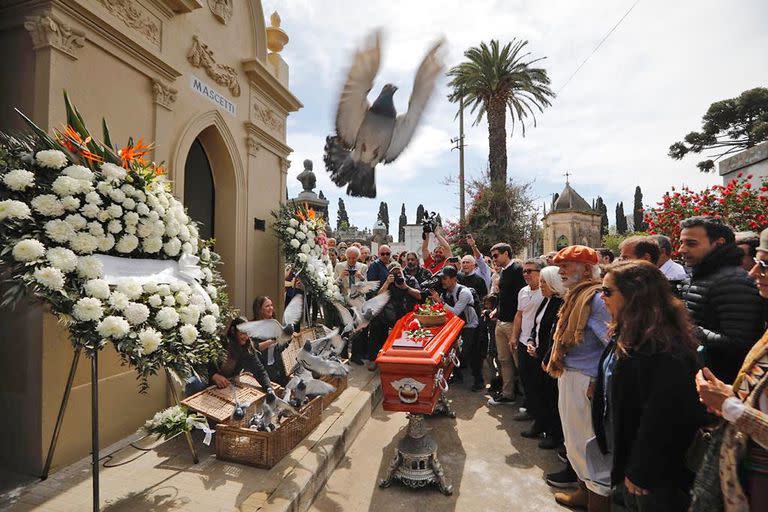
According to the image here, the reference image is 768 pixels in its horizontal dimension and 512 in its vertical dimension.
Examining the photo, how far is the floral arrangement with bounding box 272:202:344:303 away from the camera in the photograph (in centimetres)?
522

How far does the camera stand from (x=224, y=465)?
319 cm

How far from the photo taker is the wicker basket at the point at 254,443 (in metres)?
3.12

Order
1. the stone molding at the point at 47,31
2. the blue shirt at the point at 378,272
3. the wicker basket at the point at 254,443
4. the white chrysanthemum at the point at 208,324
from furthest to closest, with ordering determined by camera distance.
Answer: the blue shirt at the point at 378,272 → the wicker basket at the point at 254,443 → the stone molding at the point at 47,31 → the white chrysanthemum at the point at 208,324

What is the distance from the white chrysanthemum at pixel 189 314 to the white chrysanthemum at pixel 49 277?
2.37 ft

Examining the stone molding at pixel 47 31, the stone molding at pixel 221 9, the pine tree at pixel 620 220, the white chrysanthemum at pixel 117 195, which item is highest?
the pine tree at pixel 620 220

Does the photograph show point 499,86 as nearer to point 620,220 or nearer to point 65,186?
point 65,186

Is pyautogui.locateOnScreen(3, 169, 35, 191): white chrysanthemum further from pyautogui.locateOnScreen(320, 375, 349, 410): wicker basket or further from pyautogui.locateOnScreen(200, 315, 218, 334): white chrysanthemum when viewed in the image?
pyautogui.locateOnScreen(320, 375, 349, 410): wicker basket

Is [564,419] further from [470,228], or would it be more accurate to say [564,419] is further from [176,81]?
[470,228]

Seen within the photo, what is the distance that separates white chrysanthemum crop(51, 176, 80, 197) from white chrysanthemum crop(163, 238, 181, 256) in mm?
744

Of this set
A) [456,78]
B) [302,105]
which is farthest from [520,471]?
[456,78]

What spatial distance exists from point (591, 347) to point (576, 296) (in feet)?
1.29

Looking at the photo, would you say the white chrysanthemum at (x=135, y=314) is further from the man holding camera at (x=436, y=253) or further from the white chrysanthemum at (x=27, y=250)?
the man holding camera at (x=436, y=253)

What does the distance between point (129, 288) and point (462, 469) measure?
3.14m

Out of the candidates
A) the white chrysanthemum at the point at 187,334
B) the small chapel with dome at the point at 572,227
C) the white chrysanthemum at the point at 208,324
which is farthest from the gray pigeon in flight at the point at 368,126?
the small chapel with dome at the point at 572,227
